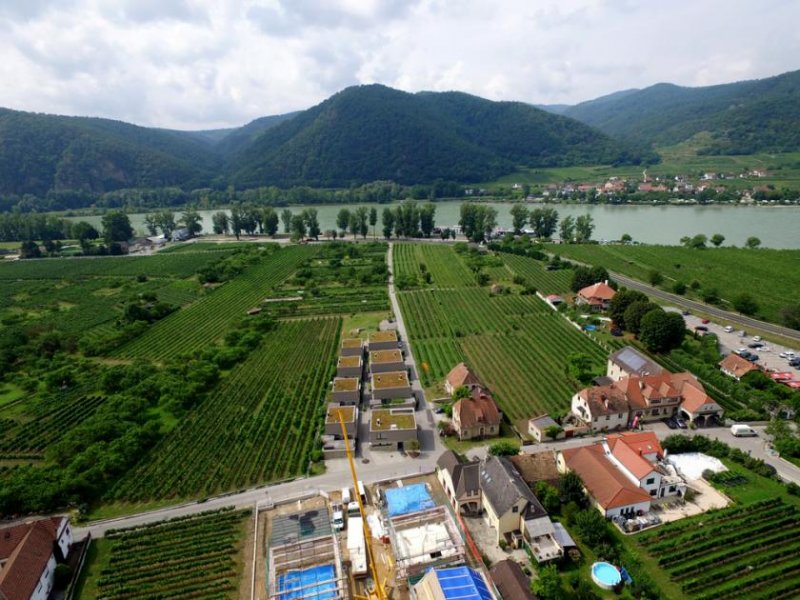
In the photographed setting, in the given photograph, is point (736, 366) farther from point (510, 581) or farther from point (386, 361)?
point (510, 581)

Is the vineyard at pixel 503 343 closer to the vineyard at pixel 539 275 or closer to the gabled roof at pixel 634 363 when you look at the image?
the gabled roof at pixel 634 363

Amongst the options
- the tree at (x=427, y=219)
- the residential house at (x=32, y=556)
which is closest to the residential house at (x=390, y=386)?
the residential house at (x=32, y=556)

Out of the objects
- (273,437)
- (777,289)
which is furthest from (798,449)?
(777,289)

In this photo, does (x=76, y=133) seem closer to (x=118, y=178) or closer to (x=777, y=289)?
(x=118, y=178)

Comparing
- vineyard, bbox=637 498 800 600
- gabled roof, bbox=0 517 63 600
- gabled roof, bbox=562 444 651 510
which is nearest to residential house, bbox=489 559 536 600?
gabled roof, bbox=562 444 651 510

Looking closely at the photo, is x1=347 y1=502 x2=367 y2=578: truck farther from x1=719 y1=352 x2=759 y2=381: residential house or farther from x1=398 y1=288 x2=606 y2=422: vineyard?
x1=719 y1=352 x2=759 y2=381: residential house
